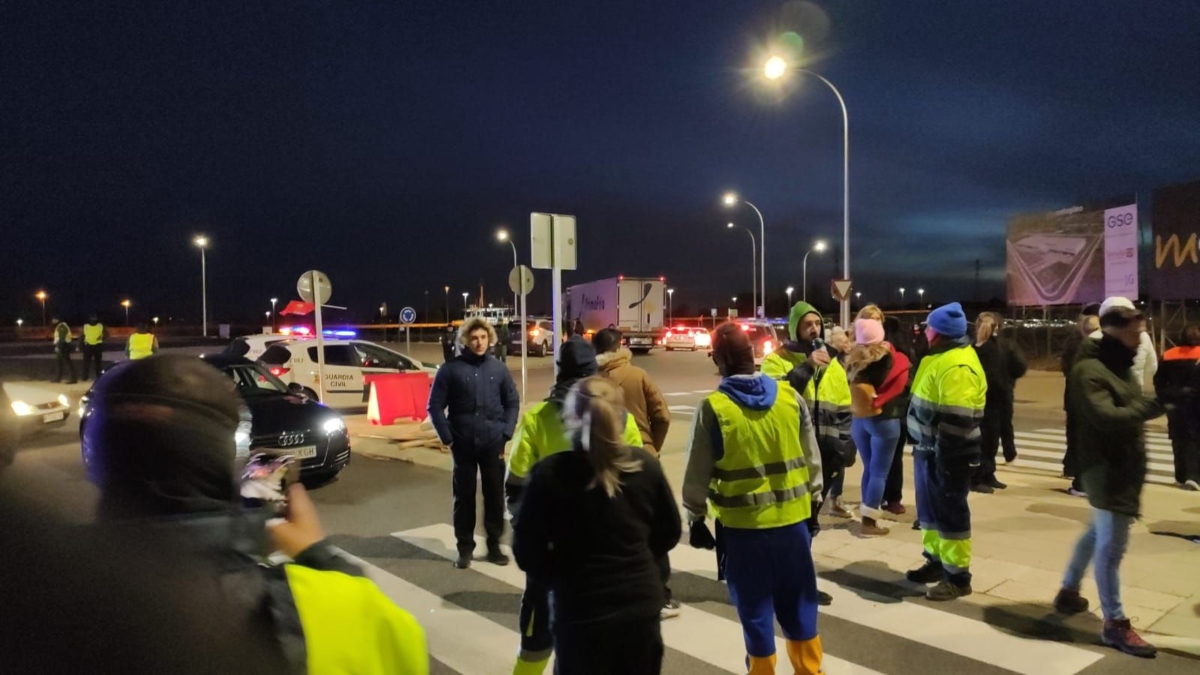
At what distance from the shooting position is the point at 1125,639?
4.62 metres

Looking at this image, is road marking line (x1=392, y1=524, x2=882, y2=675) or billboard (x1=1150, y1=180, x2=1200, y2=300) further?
billboard (x1=1150, y1=180, x2=1200, y2=300)

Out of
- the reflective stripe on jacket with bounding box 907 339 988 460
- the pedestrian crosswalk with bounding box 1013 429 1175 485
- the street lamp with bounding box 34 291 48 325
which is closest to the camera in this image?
the reflective stripe on jacket with bounding box 907 339 988 460

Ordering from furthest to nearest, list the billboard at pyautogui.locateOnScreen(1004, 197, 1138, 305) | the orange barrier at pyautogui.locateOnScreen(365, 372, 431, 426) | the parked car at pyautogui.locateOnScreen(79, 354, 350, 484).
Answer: the billboard at pyautogui.locateOnScreen(1004, 197, 1138, 305)
the orange barrier at pyautogui.locateOnScreen(365, 372, 431, 426)
the parked car at pyautogui.locateOnScreen(79, 354, 350, 484)

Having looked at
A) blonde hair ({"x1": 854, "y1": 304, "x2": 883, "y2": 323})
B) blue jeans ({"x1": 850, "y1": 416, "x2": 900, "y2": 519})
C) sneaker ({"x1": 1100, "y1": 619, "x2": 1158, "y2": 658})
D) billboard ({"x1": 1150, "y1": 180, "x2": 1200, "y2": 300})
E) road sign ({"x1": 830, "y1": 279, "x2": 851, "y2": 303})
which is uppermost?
billboard ({"x1": 1150, "y1": 180, "x2": 1200, "y2": 300})

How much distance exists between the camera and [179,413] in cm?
133

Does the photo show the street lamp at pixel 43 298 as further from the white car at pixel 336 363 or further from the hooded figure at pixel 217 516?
the hooded figure at pixel 217 516

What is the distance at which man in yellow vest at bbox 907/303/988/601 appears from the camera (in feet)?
17.4

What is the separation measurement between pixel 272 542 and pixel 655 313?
38.6 metres

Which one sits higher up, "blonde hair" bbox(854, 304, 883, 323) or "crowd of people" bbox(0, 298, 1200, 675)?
"blonde hair" bbox(854, 304, 883, 323)

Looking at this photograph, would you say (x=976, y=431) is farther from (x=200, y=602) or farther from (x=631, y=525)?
(x=200, y=602)

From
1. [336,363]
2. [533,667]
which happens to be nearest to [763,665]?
[533,667]

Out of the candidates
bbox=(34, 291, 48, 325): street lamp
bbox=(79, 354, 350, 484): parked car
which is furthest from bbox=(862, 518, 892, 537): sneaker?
bbox=(34, 291, 48, 325): street lamp

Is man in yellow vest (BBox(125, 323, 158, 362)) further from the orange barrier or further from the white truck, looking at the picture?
the white truck

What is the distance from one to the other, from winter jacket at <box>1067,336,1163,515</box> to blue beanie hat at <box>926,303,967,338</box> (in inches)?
32.3
